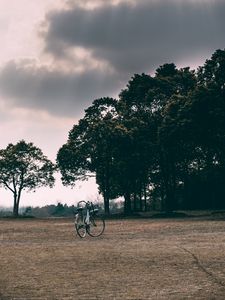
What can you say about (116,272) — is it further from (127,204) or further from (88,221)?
(127,204)

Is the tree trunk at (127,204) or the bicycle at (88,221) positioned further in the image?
the tree trunk at (127,204)

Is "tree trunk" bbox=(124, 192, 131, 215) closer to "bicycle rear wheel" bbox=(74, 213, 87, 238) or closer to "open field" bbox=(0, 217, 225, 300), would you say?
"bicycle rear wheel" bbox=(74, 213, 87, 238)

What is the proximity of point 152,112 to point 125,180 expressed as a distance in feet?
30.9

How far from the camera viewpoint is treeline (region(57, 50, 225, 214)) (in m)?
41.9

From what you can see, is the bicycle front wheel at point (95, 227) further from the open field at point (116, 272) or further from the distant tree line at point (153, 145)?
the distant tree line at point (153, 145)

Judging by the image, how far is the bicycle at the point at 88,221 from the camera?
70.0 feet

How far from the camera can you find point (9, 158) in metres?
71.1

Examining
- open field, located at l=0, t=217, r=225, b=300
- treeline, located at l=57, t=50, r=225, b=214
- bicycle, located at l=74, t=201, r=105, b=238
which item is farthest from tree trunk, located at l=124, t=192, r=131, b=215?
open field, located at l=0, t=217, r=225, b=300

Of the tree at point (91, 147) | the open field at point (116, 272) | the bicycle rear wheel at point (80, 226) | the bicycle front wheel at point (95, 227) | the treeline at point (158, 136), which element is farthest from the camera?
the tree at point (91, 147)

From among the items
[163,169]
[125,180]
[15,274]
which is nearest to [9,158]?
[125,180]

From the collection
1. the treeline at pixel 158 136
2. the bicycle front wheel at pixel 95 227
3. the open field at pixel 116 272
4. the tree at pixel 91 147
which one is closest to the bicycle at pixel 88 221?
the bicycle front wheel at pixel 95 227

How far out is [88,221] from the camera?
21.5 metres

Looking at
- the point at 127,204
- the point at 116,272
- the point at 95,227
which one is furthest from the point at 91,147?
the point at 116,272

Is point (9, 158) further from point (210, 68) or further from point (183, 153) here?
point (210, 68)
